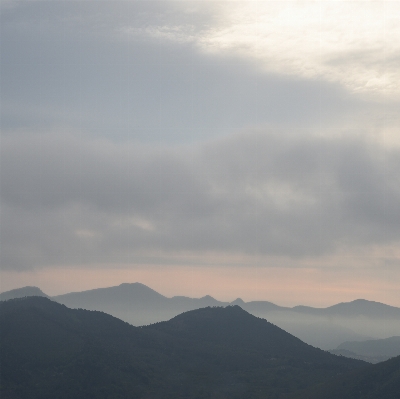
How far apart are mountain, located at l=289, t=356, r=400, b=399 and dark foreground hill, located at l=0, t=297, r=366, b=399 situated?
378 inches

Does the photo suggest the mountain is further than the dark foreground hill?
No

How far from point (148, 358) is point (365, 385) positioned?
62.8 metres

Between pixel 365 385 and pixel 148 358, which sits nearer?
pixel 365 385

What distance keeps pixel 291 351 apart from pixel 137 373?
60.1m

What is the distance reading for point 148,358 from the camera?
143 m

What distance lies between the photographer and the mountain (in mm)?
99438

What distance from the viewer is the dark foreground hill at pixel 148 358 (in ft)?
379

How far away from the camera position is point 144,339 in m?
162

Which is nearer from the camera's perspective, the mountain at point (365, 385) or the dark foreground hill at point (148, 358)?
the mountain at point (365, 385)

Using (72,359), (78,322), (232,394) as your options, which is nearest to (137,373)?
(72,359)

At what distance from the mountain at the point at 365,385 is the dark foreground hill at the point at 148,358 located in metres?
9.61

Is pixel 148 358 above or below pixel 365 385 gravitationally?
above

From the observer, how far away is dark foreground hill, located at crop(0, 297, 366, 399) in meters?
116

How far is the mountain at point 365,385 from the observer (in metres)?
99.4
